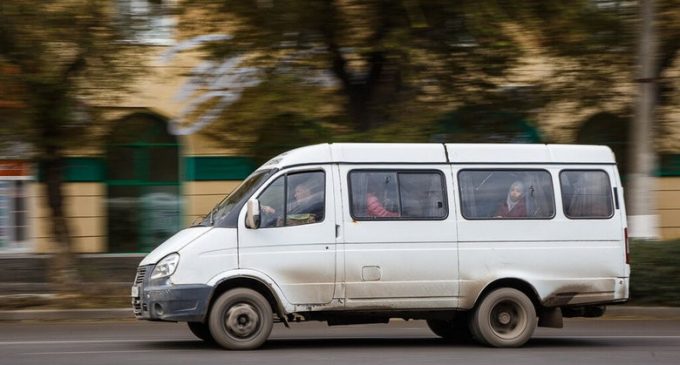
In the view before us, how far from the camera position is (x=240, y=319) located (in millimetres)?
11266

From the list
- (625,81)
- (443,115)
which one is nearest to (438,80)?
(443,115)

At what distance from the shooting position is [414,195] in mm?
11695

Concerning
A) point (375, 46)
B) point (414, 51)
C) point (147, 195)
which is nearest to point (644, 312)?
point (414, 51)

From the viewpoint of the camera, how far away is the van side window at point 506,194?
38.8 feet

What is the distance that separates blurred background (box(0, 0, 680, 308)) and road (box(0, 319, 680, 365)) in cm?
293

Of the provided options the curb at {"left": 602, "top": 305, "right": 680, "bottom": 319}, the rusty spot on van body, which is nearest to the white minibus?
the rusty spot on van body

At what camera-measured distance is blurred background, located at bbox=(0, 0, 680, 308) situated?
1609 cm

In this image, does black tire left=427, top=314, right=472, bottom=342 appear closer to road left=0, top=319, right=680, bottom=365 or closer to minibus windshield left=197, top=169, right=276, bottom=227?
road left=0, top=319, right=680, bottom=365

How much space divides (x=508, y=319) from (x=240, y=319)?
9.48ft

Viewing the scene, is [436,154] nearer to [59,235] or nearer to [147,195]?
[59,235]

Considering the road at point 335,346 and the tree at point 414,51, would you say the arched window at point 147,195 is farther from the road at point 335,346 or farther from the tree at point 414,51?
the road at point 335,346

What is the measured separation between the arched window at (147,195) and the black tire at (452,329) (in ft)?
38.8

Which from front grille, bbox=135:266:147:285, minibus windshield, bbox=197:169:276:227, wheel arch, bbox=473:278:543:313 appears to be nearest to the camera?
minibus windshield, bbox=197:169:276:227

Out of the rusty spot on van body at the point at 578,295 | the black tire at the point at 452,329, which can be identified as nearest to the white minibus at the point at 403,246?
the rusty spot on van body at the point at 578,295
